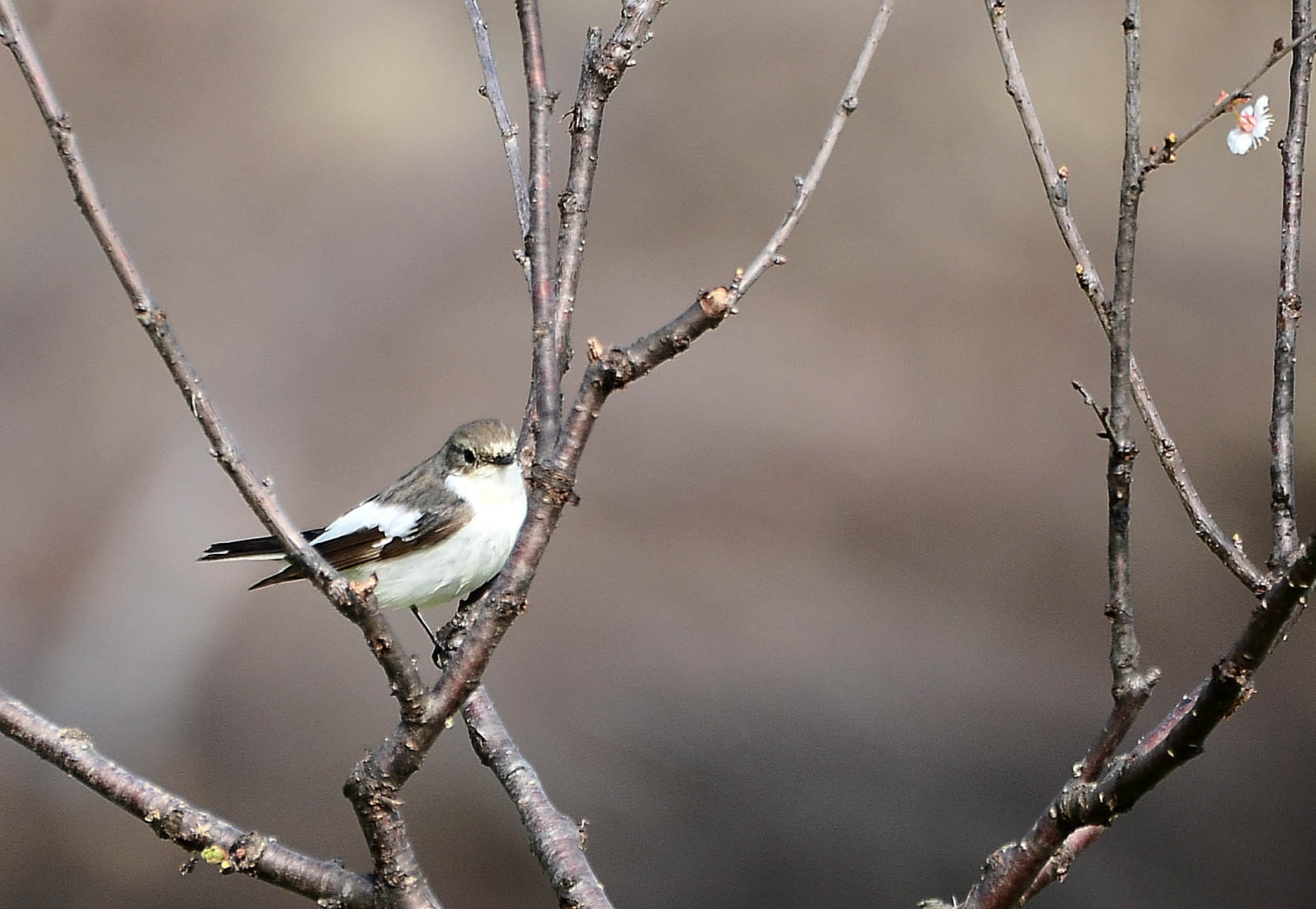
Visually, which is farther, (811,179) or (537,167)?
(537,167)

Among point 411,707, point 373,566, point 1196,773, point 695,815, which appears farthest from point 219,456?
point 1196,773

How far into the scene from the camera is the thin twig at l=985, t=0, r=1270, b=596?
1.18 m

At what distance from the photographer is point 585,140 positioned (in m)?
1.40

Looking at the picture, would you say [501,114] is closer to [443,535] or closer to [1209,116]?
[443,535]

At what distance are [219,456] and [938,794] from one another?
2.81 metres

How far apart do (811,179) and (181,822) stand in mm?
919

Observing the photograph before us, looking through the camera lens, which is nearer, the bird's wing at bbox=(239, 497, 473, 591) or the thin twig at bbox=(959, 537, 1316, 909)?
the thin twig at bbox=(959, 537, 1316, 909)

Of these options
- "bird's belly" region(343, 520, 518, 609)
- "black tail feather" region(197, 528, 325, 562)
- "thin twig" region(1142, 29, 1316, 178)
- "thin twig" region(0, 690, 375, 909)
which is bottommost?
"thin twig" region(0, 690, 375, 909)

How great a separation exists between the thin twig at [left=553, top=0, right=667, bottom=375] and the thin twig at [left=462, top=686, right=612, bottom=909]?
541 mm

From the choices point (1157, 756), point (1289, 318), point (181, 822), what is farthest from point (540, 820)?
point (1289, 318)

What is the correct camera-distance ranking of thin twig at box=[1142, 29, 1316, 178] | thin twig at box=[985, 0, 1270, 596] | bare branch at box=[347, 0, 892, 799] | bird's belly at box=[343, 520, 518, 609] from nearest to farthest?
bare branch at box=[347, 0, 892, 799] → thin twig at box=[1142, 29, 1316, 178] → thin twig at box=[985, 0, 1270, 596] → bird's belly at box=[343, 520, 518, 609]

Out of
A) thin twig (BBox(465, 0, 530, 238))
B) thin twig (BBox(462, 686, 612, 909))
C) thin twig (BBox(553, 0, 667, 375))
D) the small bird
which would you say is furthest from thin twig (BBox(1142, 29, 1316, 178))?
the small bird

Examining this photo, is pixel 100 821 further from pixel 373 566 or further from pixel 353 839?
pixel 373 566

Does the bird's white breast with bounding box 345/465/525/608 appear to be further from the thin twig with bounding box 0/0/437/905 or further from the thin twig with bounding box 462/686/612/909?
the thin twig with bounding box 0/0/437/905
